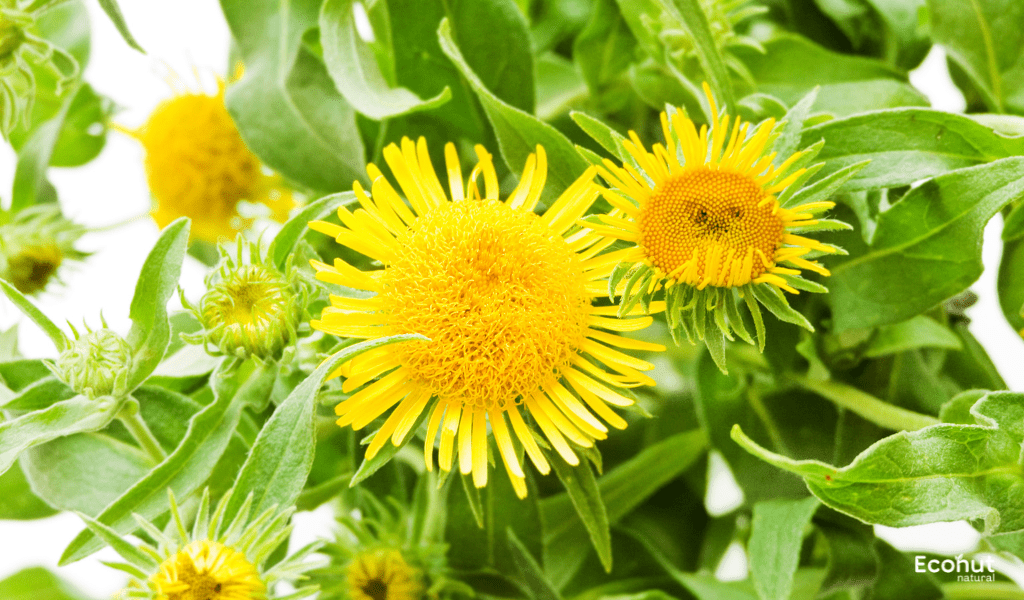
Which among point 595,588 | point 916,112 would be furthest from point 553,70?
point 595,588

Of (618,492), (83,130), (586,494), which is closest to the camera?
(586,494)

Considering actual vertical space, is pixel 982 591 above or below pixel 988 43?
below

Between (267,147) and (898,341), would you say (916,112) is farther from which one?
(267,147)

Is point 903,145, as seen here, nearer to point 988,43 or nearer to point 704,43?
point 704,43

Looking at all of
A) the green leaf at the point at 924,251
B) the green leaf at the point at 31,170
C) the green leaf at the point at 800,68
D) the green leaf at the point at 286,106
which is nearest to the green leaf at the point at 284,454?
the green leaf at the point at 286,106

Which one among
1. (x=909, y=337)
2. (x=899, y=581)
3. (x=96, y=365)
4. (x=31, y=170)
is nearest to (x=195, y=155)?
(x=31, y=170)

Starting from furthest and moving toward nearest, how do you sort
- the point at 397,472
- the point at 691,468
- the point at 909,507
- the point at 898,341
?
1. the point at 691,468
2. the point at 397,472
3. the point at 898,341
4. the point at 909,507
